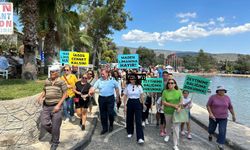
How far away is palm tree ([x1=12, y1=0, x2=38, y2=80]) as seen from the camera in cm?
1379

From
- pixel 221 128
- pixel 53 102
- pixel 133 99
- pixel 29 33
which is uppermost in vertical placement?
pixel 29 33

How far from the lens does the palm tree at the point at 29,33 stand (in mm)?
13791

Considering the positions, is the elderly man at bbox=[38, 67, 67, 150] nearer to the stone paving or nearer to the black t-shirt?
the stone paving

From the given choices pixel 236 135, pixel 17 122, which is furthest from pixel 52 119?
pixel 236 135

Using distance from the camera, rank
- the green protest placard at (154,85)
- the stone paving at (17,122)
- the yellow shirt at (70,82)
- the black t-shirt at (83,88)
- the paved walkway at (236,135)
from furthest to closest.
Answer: the green protest placard at (154,85) < the yellow shirt at (70,82) < the black t-shirt at (83,88) < the paved walkway at (236,135) < the stone paving at (17,122)

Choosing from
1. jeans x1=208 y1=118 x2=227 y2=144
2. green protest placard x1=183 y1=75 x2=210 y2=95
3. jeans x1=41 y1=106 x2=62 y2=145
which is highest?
green protest placard x1=183 y1=75 x2=210 y2=95

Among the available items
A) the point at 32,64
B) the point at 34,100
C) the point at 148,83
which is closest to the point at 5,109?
the point at 34,100

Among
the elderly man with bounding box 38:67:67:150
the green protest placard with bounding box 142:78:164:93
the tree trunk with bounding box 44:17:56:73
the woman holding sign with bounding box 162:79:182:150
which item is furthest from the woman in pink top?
the tree trunk with bounding box 44:17:56:73

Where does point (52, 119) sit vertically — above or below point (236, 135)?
above

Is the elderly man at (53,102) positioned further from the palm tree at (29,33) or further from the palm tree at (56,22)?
the palm tree at (56,22)

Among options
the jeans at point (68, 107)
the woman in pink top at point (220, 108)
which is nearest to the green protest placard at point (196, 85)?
the woman in pink top at point (220, 108)

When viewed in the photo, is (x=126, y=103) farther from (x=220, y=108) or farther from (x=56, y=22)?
(x=56, y=22)

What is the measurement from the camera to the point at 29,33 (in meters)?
14.0

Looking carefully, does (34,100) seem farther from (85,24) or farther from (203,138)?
(85,24)
